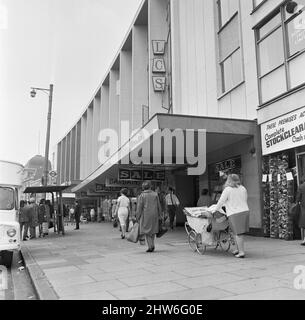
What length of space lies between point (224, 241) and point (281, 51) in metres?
6.06

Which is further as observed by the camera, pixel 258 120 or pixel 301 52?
pixel 258 120

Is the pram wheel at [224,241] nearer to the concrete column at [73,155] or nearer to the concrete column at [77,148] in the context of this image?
the concrete column at [77,148]

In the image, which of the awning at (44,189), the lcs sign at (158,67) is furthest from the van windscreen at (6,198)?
the lcs sign at (158,67)

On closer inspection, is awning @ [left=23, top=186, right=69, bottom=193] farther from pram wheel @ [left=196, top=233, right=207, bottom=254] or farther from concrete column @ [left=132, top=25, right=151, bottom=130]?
concrete column @ [left=132, top=25, right=151, bottom=130]

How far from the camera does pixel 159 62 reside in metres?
24.5

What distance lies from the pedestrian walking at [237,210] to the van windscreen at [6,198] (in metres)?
5.32

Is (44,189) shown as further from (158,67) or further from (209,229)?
(158,67)

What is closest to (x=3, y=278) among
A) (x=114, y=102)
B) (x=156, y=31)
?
(x=156, y=31)

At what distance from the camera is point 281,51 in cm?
1150

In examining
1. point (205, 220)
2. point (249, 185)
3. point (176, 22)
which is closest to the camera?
point (205, 220)

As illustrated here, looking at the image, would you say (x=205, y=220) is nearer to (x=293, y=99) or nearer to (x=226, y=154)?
(x=293, y=99)

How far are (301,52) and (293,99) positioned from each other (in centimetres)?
127

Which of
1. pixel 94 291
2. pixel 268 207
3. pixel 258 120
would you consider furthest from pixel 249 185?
pixel 94 291

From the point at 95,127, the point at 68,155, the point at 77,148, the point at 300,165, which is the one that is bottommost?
the point at 300,165
